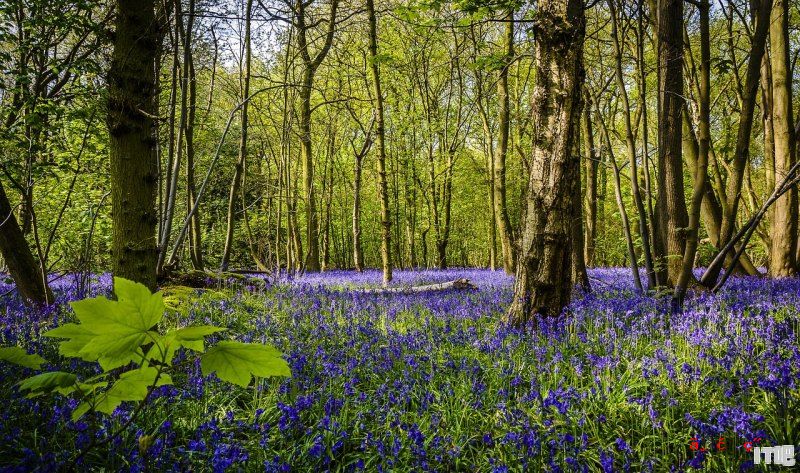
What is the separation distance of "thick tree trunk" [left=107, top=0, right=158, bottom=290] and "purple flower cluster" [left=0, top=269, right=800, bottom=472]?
38.5 inches

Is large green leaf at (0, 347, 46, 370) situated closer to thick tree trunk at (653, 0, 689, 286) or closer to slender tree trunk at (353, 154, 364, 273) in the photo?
thick tree trunk at (653, 0, 689, 286)

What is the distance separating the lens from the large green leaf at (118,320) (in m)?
0.88

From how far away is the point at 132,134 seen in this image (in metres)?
2.80

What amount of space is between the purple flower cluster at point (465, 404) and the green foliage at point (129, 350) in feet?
2.02

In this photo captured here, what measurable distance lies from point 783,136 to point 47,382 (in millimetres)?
11396

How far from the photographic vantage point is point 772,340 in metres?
3.76

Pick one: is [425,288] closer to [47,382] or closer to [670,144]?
[670,144]

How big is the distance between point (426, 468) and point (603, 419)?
1.22 m

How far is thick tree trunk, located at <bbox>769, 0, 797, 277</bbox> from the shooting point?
8.30 m

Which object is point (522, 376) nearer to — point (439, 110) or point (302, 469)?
point (302, 469)

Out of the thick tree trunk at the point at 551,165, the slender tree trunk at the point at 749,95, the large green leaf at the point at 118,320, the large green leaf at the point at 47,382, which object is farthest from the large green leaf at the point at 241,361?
the slender tree trunk at the point at 749,95

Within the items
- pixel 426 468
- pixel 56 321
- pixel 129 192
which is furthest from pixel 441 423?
pixel 56 321

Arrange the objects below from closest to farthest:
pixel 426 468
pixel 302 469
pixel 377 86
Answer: pixel 426 468
pixel 302 469
pixel 377 86

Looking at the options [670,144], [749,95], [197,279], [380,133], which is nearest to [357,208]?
[380,133]
